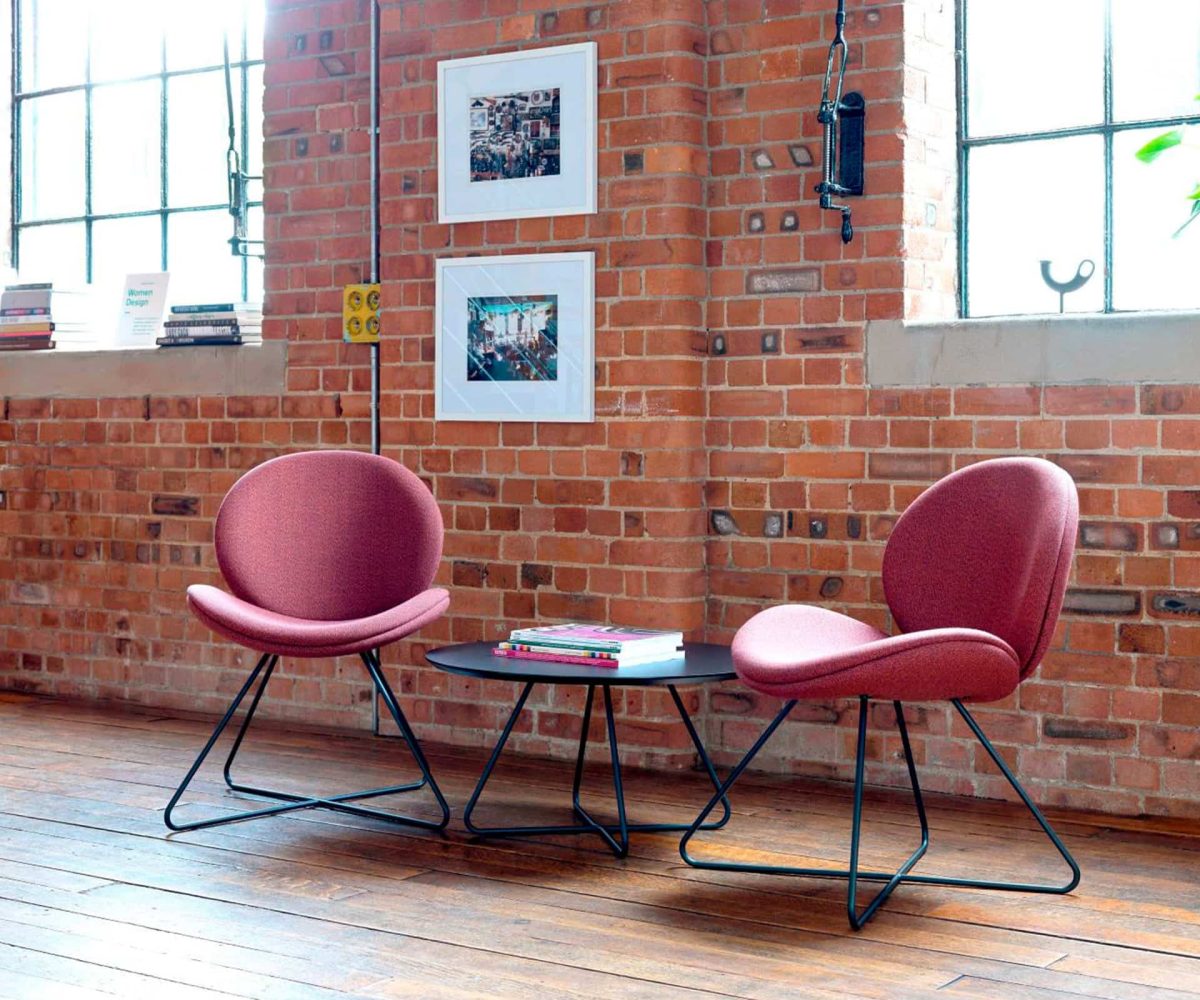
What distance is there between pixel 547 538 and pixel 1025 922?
197 centimetres

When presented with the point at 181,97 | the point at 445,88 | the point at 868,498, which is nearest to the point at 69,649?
the point at 181,97

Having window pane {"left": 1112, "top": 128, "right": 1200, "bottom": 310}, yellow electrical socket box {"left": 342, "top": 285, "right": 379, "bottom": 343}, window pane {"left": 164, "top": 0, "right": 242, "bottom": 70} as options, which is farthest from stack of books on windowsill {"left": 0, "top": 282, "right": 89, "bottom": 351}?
window pane {"left": 1112, "top": 128, "right": 1200, "bottom": 310}

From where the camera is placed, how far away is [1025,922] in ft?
10.3

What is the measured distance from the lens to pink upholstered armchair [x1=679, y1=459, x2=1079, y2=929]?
3.11 meters

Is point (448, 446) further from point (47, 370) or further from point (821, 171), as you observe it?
point (47, 370)

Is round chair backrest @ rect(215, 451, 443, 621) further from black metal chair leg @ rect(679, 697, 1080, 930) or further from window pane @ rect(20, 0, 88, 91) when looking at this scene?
window pane @ rect(20, 0, 88, 91)

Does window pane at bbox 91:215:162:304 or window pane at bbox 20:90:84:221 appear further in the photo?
window pane at bbox 20:90:84:221

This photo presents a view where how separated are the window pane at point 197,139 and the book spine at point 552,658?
2674mm

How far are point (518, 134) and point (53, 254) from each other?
97.2 inches

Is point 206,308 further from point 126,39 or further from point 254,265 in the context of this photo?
point 126,39

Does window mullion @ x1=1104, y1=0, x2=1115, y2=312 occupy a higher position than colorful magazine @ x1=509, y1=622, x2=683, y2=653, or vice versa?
window mullion @ x1=1104, y1=0, x2=1115, y2=312

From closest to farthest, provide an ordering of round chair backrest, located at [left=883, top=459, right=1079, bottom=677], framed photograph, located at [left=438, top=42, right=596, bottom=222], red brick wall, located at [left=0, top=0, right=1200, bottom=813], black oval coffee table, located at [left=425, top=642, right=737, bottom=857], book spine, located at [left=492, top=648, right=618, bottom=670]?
round chair backrest, located at [left=883, top=459, right=1079, bottom=677], black oval coffee table, located at [left=425, top=642, right=737, bottom=857], book spine, located at [left=492, top=648, right=618, bottom=670], red brick wall, located at [left=0, top=0, right=1200, bottom=813], framed photograph, located at [left=438, top=42, right=596, bottom=222]

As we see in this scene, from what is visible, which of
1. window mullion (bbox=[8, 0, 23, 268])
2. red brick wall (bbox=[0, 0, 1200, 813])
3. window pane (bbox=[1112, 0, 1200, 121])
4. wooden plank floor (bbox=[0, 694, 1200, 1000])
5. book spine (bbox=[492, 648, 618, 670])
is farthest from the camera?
window mullion (bbox=[8, 0, 23, 268])

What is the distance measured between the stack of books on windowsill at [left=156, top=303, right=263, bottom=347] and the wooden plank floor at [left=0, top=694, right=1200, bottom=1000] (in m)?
1.65
